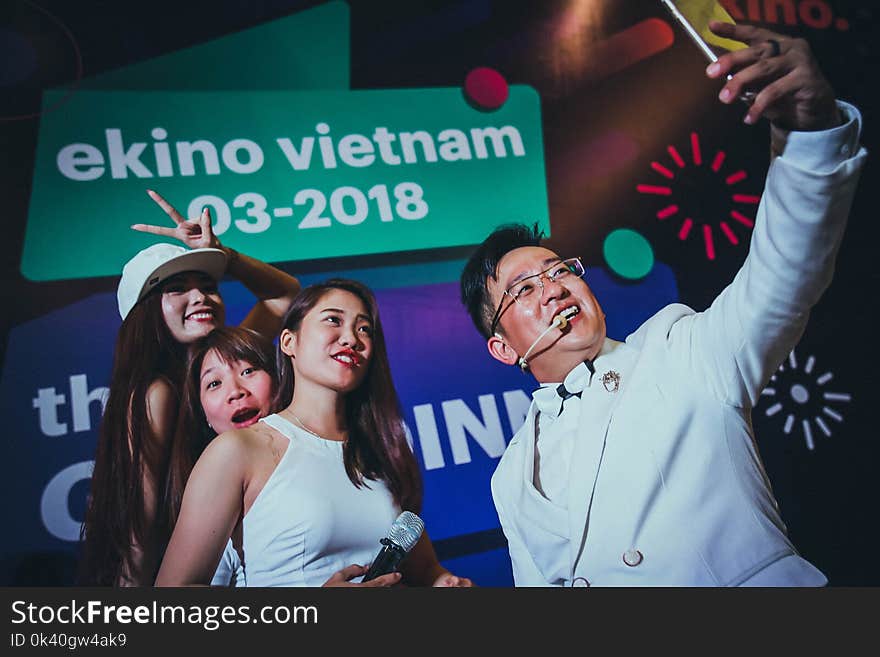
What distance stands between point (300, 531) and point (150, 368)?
0.64 m

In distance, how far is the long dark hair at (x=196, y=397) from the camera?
220cm

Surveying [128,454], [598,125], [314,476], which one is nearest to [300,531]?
[314,476]

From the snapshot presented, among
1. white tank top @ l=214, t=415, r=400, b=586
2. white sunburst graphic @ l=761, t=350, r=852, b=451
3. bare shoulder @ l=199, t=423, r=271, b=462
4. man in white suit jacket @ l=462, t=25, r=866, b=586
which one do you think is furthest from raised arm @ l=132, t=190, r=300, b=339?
white sunburst graphic @ l=761, t=350, r=852, b=451

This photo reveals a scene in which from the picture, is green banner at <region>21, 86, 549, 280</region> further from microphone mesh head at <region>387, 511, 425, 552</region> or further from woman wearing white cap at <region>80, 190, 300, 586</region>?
microphone mesh head at <region>387, 511, 425, 552</region>

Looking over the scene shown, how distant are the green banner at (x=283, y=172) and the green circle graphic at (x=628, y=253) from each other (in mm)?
255

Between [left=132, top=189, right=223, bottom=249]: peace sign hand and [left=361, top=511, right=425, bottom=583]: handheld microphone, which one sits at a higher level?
[left=132, top=189, right=223, bottom=249]: peace sign hand

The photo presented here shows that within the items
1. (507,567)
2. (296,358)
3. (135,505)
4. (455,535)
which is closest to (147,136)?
(296,358)

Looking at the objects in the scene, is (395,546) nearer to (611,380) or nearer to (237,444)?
(237,444)

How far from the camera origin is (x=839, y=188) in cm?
165

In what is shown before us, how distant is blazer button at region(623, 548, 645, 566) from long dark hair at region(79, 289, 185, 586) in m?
1.23

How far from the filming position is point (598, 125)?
300 cm

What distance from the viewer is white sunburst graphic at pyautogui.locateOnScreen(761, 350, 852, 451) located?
9.41ft

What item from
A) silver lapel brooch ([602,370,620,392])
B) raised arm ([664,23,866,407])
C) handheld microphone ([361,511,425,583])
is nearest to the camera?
raised arm ([664,23,866,407])

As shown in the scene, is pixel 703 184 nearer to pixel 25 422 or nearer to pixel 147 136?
pixel 147 136
